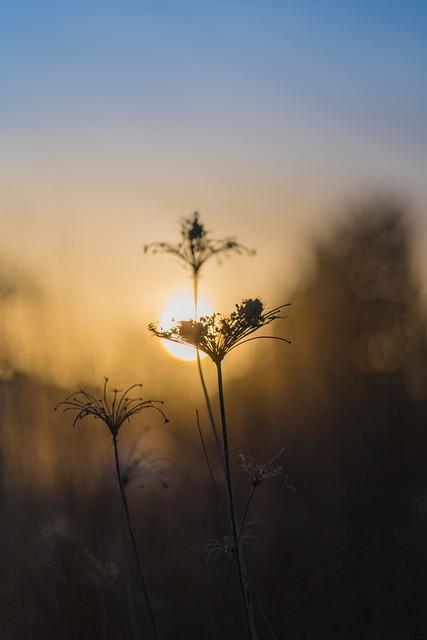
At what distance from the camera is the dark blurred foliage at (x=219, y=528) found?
8.76 m

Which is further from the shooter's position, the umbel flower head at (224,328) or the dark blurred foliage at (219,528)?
the dark blurred foliage at (219,528)

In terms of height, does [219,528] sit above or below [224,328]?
below

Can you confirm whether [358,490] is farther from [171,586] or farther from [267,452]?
[171,586]

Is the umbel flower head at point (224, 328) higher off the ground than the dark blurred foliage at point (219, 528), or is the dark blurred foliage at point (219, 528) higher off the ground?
the umbel flower head at point (224, 328)

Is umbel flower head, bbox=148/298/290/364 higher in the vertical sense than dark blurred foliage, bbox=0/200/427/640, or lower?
higher

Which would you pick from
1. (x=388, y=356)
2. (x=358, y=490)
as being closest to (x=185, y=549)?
(x=358, y=490)

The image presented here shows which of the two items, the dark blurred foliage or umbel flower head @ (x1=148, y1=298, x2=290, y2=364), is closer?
umbel flower head @ (x1=148, y1=298, x2=290, y2=364)

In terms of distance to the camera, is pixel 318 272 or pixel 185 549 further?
pixel 318 272

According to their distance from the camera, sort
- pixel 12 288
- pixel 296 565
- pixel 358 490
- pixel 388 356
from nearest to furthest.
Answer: pixel 296 565 < pixel 12 288 < pixel 358 490 < pixel 388 356

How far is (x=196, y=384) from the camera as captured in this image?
17672mm

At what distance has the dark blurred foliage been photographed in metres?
8.76

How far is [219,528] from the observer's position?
12.2 meters

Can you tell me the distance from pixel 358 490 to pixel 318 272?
18.2 metres

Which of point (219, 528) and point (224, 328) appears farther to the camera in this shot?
point (219, 528)
